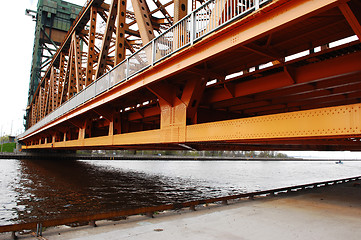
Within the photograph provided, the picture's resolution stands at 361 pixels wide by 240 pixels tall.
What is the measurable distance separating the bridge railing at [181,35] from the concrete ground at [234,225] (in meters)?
4.28

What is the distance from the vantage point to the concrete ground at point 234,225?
496 cm

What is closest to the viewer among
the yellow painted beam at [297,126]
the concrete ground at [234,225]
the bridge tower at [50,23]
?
the yellow painted beam at [297,126]

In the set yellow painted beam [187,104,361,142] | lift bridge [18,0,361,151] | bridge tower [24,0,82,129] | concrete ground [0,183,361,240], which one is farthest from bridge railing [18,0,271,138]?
bridge tower [24,0,82,129]

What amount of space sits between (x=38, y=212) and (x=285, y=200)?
367 inches

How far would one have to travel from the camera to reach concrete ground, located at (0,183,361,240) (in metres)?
4.96

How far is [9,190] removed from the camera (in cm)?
1558

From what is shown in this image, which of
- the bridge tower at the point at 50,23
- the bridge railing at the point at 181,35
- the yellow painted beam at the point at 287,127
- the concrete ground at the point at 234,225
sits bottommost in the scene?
the concrete ground at the point at 234,225

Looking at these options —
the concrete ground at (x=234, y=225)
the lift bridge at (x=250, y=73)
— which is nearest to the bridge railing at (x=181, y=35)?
the lift bridge at (x=250, y=73)

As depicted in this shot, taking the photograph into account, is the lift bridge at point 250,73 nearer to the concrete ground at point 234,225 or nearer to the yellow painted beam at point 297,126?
the yellow painted beam at point 297,126

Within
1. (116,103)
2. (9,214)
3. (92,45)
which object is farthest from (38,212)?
(92,45)

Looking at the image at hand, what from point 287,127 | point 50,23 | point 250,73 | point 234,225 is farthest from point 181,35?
point 50,23

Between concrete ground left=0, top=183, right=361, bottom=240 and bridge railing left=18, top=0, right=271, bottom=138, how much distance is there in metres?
4.28

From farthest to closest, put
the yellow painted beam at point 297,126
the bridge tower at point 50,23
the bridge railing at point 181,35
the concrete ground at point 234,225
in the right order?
the bridge tower at point 50,23
the bridge railing at point 181,35
the concrete ground at point 234,225
the yellow painted beam at point 297,126

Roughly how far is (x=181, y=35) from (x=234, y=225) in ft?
17.1
